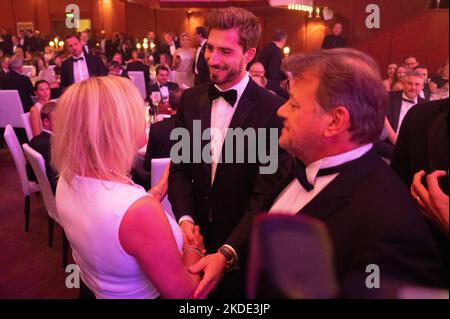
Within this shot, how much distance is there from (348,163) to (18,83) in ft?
20.5

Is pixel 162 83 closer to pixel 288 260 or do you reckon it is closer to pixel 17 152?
pixel 17 152

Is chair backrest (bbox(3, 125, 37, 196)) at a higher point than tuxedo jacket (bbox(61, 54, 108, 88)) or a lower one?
lower

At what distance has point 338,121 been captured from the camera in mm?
835

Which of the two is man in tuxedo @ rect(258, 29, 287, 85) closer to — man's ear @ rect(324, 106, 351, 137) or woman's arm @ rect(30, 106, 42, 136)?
woman's arm @ rect(30, 106, 42, 136)

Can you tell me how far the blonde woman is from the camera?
1.09 meters

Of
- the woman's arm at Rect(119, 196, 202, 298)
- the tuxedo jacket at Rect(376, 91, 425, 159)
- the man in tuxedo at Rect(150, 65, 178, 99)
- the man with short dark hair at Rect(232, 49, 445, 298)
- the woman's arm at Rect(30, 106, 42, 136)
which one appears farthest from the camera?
the man in tuxedo at Rect(150, 65, 178, 99)

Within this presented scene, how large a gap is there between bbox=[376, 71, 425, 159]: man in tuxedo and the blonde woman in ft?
8.40

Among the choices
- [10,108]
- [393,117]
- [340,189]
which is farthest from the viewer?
[10,108]

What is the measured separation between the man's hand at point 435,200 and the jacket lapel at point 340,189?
117 mm

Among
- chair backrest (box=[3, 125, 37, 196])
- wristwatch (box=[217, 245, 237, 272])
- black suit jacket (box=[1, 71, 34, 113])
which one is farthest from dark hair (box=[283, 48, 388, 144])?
black suit jacket (box=[1, 71, 34, 113])

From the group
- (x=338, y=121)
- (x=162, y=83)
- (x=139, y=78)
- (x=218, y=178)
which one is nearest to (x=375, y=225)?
(x=338, y=121)

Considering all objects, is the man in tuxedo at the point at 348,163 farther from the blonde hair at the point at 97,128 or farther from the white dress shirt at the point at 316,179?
the blonde hair at the point at 97,128

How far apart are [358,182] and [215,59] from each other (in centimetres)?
94
